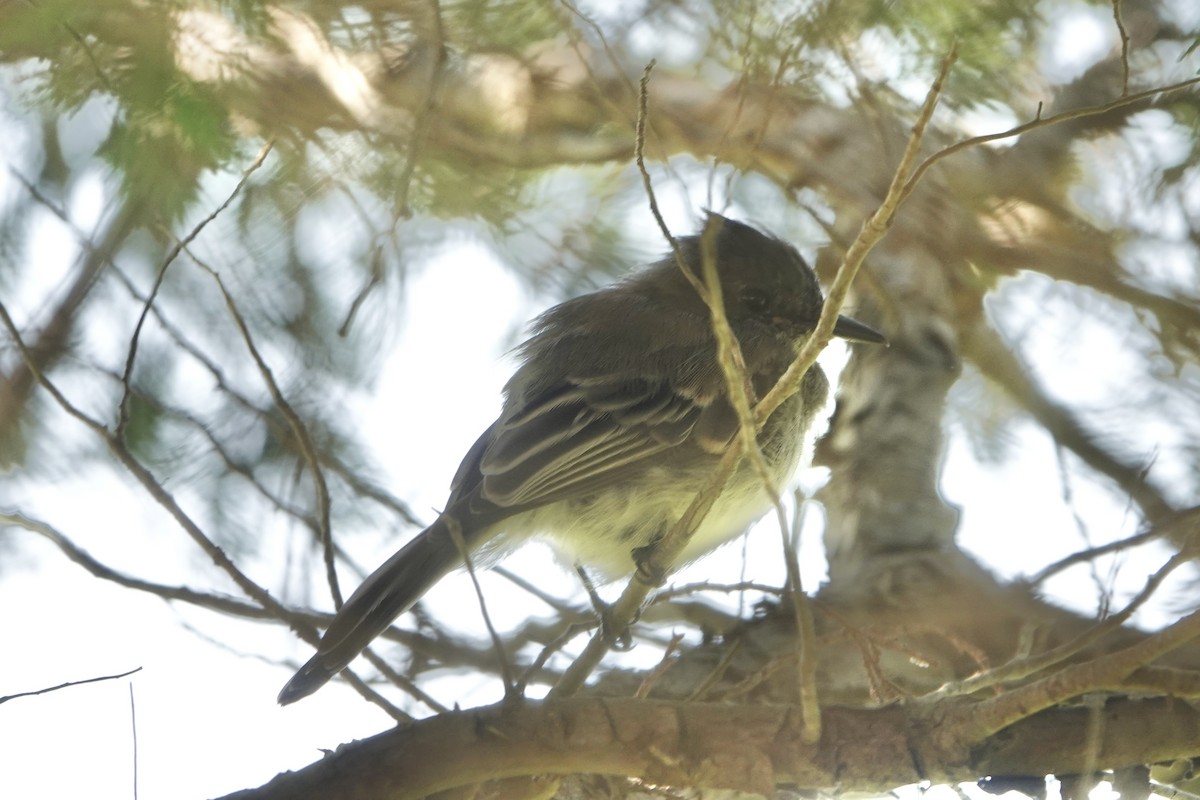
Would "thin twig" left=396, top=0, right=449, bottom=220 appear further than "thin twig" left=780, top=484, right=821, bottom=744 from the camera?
Yes

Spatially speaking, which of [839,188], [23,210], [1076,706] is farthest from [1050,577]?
[23,210]

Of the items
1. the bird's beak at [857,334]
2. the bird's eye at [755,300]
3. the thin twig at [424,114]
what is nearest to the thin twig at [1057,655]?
the bird's beak at [857,334]

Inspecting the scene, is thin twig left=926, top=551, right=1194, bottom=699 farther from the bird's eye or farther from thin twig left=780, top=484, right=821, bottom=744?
the bird's eye

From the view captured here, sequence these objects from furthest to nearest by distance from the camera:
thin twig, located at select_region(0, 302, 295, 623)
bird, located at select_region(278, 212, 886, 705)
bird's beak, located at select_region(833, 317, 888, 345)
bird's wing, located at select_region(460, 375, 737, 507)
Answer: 1. bird's beak, located at select_region(833, 317, 888, 345)
2. bird's wing, located at select_region(460, 375, 737, 507)
3. bird, located at select_region(278, 212, 886, 705)
4. thin twig, located at select_region(0, 302, 295, 623)

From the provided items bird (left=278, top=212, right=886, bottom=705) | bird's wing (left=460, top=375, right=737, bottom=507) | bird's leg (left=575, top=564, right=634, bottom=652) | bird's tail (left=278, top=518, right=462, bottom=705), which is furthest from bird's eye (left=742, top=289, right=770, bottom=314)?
bird's tail (left=278, top=518, right=462, bottom=705)

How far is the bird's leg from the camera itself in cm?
373

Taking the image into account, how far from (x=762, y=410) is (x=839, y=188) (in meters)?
2.85

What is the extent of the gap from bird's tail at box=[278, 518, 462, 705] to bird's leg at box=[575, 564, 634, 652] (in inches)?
21.4

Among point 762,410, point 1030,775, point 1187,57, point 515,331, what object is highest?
point 515,331

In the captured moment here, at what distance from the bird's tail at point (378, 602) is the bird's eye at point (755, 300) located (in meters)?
1.63

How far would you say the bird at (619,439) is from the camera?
400 centimetres

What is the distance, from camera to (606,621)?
377 cm

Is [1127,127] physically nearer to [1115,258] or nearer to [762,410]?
[1115,258]

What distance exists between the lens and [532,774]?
326cm
